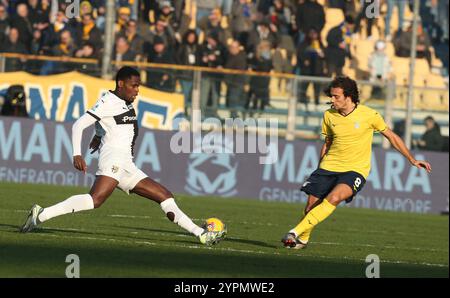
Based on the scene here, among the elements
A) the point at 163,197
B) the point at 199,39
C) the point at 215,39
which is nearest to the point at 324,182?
the point at 163,197

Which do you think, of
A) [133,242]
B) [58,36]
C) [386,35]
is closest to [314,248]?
[133,242]

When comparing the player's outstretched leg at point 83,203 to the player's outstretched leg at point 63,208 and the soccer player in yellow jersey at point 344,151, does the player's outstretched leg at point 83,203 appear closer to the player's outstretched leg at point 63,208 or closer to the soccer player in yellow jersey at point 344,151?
the player's outstretched leg at point 63,208

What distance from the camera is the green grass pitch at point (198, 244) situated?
12.7 metres

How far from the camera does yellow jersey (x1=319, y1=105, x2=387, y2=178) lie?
52.1ft

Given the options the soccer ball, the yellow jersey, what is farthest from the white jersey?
the yellow jersey

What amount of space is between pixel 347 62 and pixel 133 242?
15522 mm

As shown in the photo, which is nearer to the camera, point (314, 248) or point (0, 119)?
point (314, 248)

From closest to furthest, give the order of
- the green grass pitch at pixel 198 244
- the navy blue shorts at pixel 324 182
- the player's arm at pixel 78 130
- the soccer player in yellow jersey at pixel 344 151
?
the green grass pitch at pixel 198 244
the player's arm at pixel 78 130
the soccer player in yellow jersey at pixel 344 151
the navy blue shorts at pixel 324 182

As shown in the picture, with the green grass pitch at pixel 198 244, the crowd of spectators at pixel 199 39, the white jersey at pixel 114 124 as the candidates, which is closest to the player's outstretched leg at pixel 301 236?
the green grass pitch at pixel 198 244

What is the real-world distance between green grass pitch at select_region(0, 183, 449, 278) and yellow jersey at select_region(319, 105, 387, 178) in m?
1.12

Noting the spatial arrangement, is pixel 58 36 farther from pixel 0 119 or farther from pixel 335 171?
pixel 335 171

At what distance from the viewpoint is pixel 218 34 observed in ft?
96.6

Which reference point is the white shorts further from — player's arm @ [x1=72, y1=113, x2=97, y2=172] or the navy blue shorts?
the navy blue shorts
